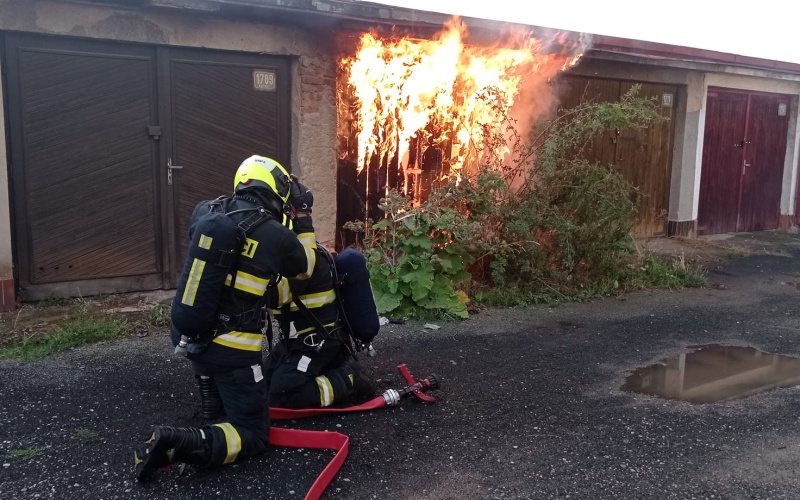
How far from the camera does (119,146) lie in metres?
6.83

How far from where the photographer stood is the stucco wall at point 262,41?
6.27 metres

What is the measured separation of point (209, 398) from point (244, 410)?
0.51m

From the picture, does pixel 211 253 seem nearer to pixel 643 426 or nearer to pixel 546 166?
pixel 643 426

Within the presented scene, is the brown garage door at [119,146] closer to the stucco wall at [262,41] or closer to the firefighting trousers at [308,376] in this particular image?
the stucco wall at [262,41]

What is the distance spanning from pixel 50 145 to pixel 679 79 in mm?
9360

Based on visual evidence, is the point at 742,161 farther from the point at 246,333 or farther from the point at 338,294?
the point at 246,333

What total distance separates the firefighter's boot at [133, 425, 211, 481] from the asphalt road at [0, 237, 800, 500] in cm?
12

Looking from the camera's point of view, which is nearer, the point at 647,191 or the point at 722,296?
the point at 722,296

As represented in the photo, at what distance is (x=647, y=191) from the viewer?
37.7 ft

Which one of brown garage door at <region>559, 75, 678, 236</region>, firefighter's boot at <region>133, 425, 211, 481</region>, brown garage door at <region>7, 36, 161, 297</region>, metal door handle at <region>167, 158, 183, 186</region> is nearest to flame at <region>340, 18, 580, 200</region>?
brown garage door at <region>559, 75, 678, 236</region>

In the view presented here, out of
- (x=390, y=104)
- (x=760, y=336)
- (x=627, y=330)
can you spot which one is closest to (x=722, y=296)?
(x=760, y=336)

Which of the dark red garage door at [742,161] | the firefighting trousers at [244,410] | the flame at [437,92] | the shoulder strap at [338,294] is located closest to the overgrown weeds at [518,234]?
the flame at [437,92]

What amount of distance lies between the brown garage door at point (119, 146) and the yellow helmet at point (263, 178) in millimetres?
3448

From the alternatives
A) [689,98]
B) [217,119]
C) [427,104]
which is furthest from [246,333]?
[689,98]
